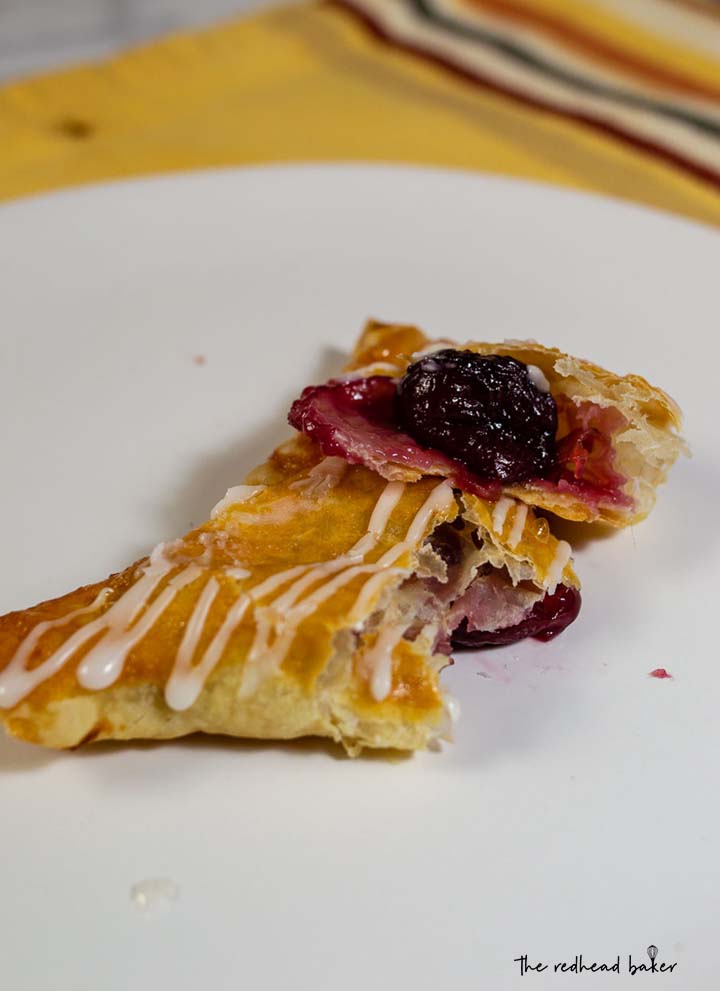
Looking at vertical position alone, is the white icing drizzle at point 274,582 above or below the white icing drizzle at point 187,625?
above

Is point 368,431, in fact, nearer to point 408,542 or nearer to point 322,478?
point 322,478

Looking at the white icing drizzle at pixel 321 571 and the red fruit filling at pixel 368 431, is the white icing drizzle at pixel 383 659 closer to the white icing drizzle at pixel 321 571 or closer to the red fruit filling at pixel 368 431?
the white icing drizzle at pixel 321 571

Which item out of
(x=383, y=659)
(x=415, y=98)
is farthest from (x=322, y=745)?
(x=415, y=98)

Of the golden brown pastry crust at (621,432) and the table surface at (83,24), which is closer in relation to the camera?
the golden brown pastry crust at (621,432)

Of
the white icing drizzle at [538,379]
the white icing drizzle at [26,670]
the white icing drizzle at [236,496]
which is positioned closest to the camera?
the white icing drizzle at [26,670]

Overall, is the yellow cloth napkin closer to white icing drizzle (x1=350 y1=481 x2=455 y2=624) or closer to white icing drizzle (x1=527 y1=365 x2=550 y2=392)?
white icing drizzle (x1=527 y1=365 x2=550 y2=392)

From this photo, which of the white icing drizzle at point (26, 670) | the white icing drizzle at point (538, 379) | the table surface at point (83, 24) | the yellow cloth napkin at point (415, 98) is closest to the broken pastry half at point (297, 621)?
the white icing drizzle at point (26, 670)
